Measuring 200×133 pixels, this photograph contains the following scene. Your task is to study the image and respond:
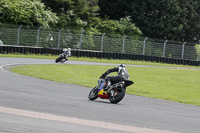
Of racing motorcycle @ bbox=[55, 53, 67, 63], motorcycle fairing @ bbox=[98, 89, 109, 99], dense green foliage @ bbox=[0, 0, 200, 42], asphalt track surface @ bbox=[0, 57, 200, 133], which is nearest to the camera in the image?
asphalt track surface @ bbox=[0, 57, 200, 133]

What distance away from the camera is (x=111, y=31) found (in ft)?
163

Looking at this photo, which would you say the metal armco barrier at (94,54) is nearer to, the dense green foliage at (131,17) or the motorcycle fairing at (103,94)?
the dense green foliage at (131,17)

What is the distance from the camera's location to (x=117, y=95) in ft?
39.8

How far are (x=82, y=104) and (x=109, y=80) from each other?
144cm

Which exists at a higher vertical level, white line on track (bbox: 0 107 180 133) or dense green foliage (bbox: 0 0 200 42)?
dense green foliage (bbox: 0 0 200 42)

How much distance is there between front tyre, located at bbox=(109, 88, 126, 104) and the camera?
12.0 metres

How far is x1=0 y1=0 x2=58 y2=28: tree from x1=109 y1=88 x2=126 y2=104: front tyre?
83.6 ft

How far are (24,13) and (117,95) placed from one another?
2649 centimetres

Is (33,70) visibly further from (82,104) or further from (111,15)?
(111,15)


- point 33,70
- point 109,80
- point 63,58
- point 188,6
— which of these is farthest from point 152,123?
point 188,6

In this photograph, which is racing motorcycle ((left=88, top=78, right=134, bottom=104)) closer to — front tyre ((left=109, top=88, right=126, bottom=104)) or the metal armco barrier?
front tyre ((left=109, top=88, right=126, bottom=104))

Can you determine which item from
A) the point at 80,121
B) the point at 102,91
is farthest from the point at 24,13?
the point at 80,121

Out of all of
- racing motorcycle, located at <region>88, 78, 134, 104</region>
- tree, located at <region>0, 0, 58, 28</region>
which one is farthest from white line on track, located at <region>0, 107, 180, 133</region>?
tree, located at <region>0, 0, 58, 28</region>

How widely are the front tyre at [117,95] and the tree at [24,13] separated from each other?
2547 cm
